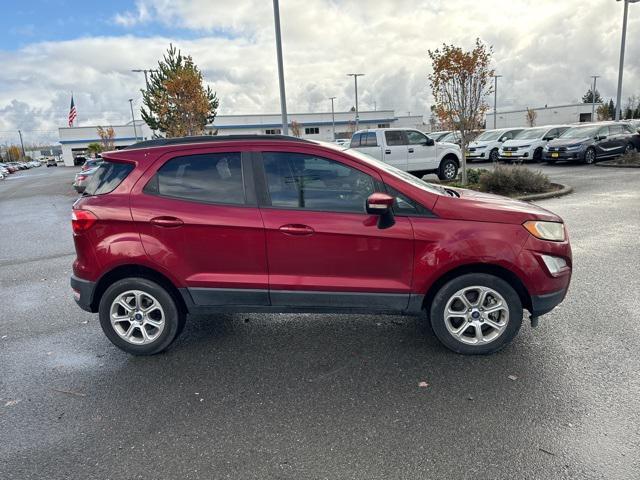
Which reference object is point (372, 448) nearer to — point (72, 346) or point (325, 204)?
point (325, 204)

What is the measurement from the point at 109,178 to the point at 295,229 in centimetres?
171

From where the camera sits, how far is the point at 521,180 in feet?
39.9

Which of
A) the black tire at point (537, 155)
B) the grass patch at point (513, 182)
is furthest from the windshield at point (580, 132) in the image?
the grass patch at point (513, 182)

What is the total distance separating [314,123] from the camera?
246 feet

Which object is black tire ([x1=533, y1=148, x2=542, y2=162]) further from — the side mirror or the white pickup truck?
the side mirror

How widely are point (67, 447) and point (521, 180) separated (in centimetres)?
1202

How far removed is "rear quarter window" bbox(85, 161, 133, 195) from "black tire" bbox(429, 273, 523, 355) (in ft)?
9.22

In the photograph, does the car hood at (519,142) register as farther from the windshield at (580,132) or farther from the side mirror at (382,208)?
the side mirror at (382,208)

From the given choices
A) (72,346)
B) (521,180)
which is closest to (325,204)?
(72,346)

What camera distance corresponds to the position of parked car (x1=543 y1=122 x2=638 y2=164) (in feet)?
60.6

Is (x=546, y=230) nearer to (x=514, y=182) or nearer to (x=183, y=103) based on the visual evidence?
(x=514, y=182)

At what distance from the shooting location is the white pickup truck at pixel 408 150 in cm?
1498

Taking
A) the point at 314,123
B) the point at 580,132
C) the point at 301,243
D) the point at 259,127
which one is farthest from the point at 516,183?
the point at 314,123

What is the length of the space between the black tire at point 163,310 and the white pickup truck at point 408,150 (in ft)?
39.1
